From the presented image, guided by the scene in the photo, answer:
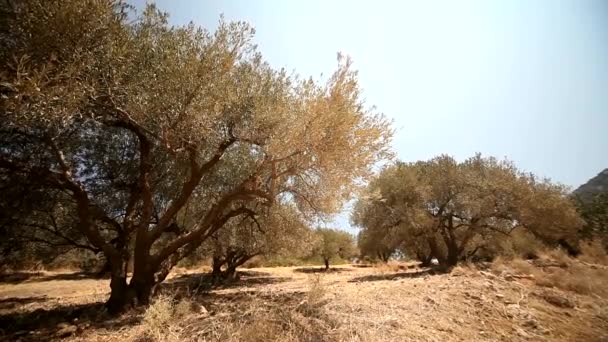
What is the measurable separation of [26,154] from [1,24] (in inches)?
172

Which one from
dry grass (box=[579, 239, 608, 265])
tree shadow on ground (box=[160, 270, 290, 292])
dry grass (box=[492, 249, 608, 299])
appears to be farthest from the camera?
tree shadow on ground (box=[160, 270, 290, 292])

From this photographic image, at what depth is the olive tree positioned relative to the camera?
25.9 ft

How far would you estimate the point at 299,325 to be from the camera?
22.0 ft

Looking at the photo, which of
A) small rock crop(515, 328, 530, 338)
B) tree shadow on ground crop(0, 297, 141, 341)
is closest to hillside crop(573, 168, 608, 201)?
small rock crop(515, 328, 530, 338)

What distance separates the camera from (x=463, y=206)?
25.8 metres

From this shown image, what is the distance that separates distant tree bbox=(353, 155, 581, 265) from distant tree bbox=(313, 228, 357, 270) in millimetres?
18269

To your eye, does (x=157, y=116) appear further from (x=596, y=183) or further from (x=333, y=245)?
(x=596, y=183)

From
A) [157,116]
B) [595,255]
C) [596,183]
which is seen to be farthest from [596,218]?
[157,116]

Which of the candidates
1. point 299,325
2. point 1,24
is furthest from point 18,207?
point 299,325

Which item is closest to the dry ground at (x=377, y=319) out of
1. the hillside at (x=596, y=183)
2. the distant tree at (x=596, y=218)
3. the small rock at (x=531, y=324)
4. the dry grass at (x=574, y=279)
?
the small rock at (x=531, y=324)

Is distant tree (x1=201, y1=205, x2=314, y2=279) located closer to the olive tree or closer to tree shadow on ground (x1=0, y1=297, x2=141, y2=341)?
the olive tree

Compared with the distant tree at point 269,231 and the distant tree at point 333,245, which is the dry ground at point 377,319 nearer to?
the distant tree at point 269,231

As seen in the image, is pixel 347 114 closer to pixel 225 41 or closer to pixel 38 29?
pixel 225 41

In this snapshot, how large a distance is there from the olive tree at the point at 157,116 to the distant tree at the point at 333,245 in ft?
109
